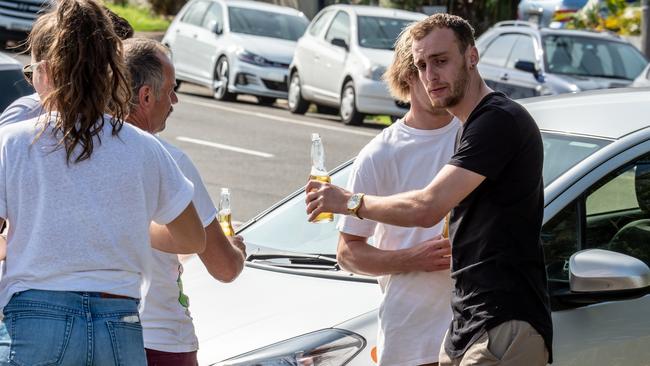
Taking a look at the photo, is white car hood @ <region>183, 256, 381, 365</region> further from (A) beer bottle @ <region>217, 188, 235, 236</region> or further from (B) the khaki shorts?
(B) the khaki shorts

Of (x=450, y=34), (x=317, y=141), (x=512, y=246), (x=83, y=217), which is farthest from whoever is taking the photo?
(x=317, y=141)

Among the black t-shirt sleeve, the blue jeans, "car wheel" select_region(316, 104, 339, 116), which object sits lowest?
"car wheel" select_region(316, 104, 339, 116)

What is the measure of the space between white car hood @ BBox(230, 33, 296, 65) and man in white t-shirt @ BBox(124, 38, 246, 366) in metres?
15.8

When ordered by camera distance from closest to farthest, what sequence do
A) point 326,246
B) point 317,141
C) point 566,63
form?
point 317,141
point 326,246
point 566,63

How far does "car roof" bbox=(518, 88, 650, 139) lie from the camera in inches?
162

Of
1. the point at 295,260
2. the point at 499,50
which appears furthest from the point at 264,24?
the point at 295,260

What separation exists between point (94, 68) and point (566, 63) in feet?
44.1

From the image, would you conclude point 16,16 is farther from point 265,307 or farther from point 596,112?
point 596,112

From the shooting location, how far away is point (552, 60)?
15.6 m

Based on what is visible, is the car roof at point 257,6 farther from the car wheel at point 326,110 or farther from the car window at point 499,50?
the car window at point 499,50

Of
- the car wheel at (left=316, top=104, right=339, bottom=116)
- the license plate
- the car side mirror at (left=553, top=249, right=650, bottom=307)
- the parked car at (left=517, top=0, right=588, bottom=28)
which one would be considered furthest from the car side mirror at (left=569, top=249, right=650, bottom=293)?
the parked car at (left=517, top=0, right=588, bottom=28)

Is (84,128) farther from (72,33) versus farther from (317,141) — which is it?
(317,141)

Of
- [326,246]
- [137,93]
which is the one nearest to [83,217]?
[137,93]

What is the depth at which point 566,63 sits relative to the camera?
15.7 metres
